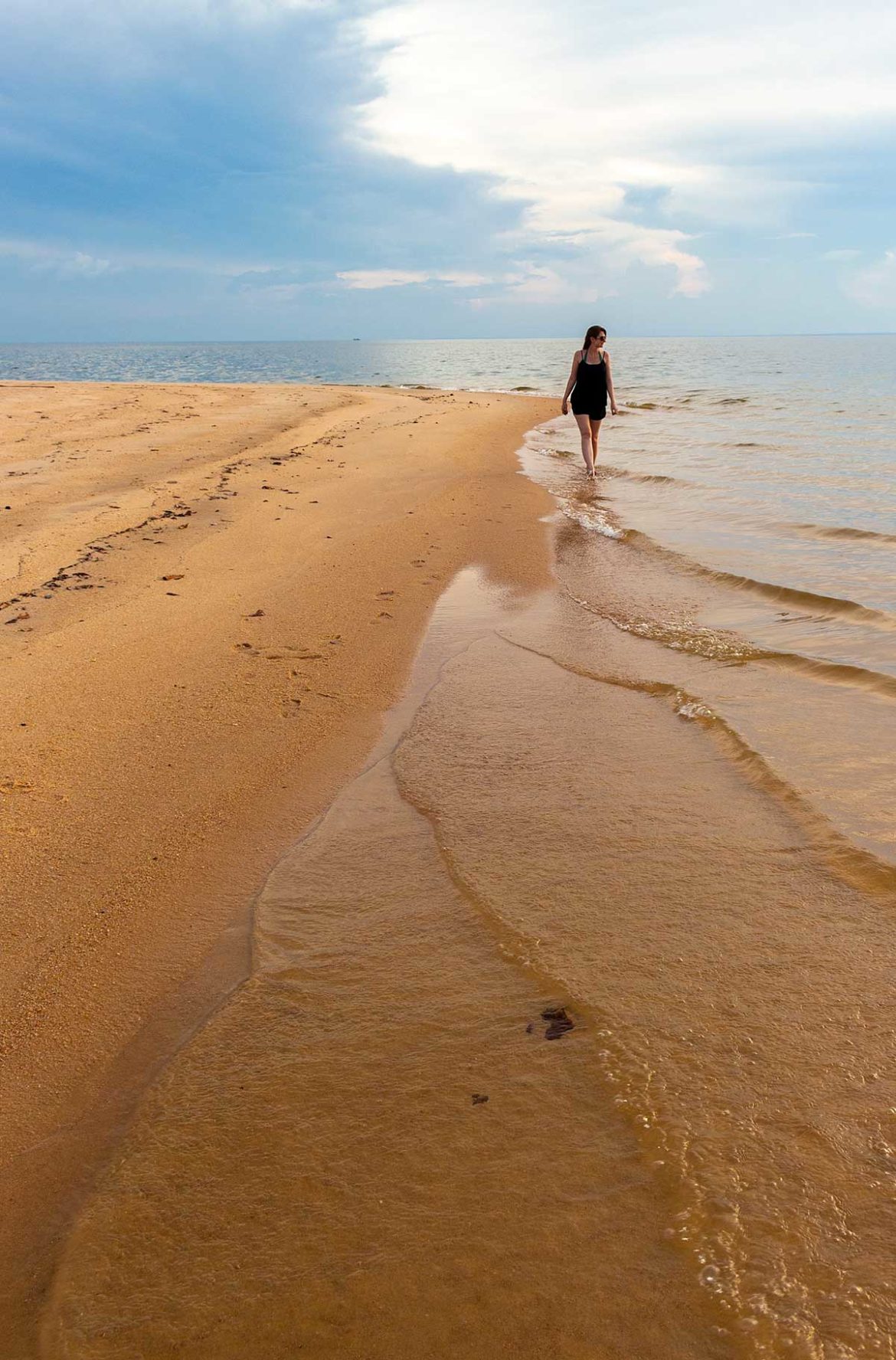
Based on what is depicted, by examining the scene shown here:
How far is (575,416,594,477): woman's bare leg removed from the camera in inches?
464

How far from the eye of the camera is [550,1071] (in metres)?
1.94

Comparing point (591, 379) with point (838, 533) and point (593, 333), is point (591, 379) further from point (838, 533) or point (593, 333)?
point (838, 533)

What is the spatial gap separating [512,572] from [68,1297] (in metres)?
5.92

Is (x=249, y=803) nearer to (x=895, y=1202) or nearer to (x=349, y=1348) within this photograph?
(x=349, y=1348)

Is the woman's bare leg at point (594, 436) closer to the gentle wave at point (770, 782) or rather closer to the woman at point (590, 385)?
the woman at point (590, 385)

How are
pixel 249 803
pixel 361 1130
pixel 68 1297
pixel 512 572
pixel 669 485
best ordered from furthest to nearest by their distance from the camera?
pixel 669 485
pixel 512 572
pixel 249 803
pixel 361 1130
pixel 68 1297

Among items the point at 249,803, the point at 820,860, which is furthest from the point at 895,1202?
the point at 249,803

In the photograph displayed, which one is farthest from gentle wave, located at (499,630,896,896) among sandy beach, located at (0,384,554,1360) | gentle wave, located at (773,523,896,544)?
gentle wave, located at (773,523,896,544)

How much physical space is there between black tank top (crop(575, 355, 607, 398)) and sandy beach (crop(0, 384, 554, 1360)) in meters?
1.64

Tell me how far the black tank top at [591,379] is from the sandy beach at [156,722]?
5.39 ft

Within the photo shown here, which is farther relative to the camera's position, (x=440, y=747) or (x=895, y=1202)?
(x=440, y=747)

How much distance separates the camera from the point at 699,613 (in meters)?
5.77

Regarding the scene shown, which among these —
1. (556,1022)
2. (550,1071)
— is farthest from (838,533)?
(550,1071)

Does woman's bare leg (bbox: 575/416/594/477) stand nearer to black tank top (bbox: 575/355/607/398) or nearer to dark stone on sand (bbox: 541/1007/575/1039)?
black tank top (bbox: 575/355/607/398)
